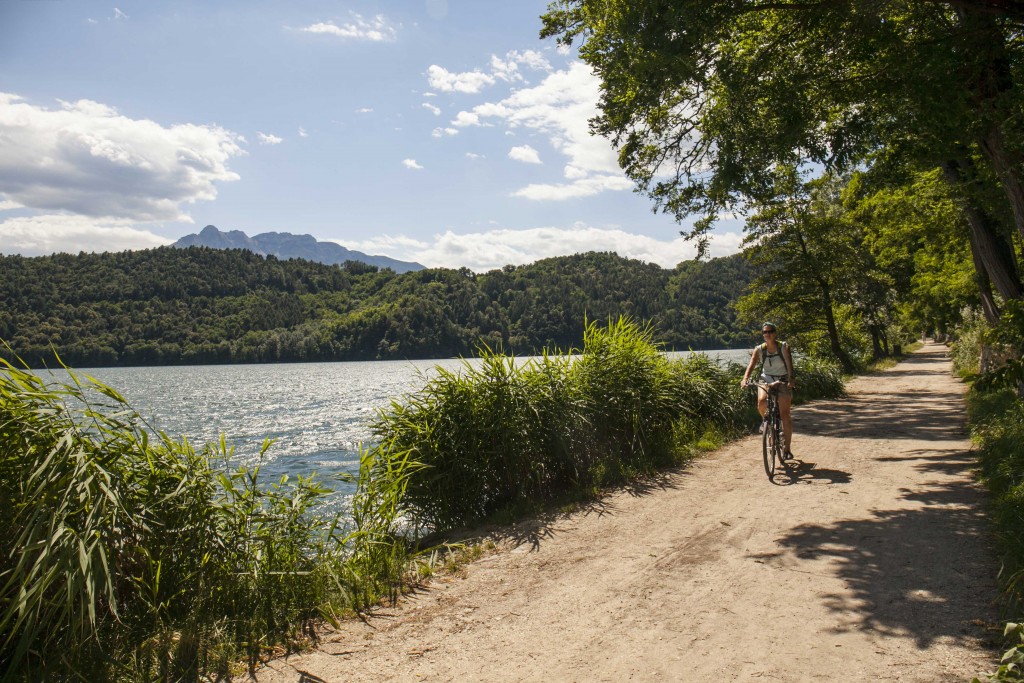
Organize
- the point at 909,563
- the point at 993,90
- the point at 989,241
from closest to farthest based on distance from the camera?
the point at 909,563, the point at 993,90, the point at 989,241

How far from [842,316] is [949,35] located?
29.7 meters

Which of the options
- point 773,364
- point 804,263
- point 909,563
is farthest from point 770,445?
point 804,263

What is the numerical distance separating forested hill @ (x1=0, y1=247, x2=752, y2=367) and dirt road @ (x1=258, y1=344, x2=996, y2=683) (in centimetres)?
9448

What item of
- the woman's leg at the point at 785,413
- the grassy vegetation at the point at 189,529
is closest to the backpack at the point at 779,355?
the woman's leg at the point at 785,413

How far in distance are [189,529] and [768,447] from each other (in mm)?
7123

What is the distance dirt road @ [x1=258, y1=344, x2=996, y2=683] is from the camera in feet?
11.8

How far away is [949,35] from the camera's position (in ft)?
23.2

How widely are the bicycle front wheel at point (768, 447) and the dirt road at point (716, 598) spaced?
49 cm

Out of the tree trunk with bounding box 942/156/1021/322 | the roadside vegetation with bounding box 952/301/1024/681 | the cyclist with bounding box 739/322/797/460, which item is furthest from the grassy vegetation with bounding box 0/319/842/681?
the tree trunk with bounding box 942/156/1021/322

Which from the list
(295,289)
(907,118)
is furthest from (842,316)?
(295,289)

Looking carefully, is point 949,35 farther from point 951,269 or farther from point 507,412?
point 951,269

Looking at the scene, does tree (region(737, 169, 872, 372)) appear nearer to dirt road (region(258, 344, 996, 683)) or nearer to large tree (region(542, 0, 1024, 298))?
large tree (region(542, 0, 1024, 298))

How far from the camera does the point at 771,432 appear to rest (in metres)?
8.46

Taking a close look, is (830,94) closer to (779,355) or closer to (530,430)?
(779,355)
